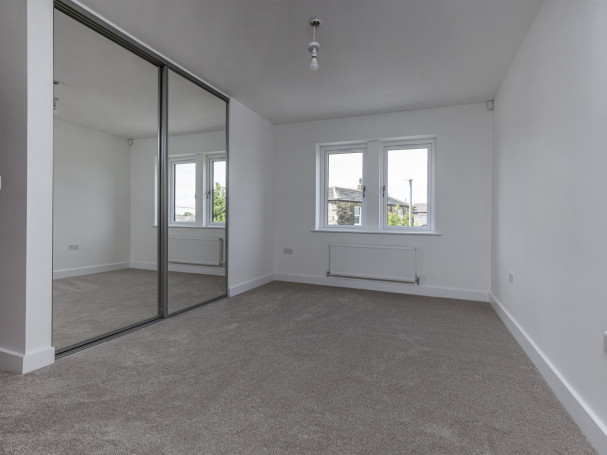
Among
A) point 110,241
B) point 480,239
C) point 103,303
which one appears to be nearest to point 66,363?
point 103,303

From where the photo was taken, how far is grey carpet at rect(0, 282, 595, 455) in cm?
150

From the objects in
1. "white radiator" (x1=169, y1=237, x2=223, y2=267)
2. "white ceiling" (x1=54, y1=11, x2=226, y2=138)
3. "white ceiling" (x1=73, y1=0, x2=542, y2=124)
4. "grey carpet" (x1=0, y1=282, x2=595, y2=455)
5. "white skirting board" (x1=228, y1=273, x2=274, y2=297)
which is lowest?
"grey carpet" (x1=0, y1=282, x2=595, y2=455)

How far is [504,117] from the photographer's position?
3.44m

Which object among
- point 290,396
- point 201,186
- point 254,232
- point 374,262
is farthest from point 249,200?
point 290,396

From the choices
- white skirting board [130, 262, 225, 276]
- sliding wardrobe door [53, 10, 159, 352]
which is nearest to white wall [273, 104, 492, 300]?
white skirting board [130, 262, 225, 276]

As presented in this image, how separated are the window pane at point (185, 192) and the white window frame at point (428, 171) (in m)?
2.66

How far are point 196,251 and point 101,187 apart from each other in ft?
3.72

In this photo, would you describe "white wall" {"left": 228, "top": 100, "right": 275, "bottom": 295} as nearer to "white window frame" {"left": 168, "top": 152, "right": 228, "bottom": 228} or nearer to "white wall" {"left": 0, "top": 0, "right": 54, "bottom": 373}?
"white window frame" {"left": 168, "top": 152, "right": 228, "bottom": 228}

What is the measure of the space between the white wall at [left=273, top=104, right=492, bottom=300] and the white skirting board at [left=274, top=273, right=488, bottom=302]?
0.04ft

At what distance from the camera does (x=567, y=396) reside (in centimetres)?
178

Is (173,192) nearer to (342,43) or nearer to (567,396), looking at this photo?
(342,43)

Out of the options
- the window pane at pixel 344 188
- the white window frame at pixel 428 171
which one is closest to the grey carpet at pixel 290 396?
the white window frame at pixel 428 171

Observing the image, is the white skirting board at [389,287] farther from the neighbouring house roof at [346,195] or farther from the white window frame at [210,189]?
the white window frame at [210,189]

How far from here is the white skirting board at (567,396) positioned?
1467 millimetres
